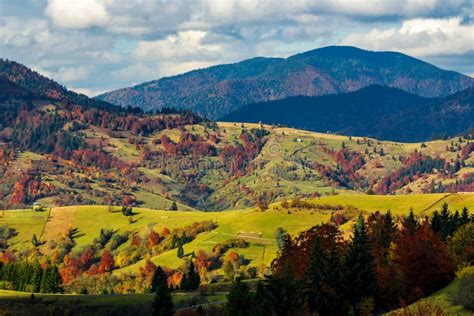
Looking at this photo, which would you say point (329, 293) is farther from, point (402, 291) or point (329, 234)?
point (329, 234)

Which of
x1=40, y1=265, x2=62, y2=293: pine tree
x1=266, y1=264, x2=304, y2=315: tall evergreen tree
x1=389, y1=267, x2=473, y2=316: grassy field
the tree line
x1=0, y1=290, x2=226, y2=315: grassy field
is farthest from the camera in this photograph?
x1=40, y1=265, x2=62, y2=293: pine tree

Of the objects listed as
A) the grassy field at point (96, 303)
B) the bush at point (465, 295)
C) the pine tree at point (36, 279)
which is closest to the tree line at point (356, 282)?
the bush at point (465, 295)

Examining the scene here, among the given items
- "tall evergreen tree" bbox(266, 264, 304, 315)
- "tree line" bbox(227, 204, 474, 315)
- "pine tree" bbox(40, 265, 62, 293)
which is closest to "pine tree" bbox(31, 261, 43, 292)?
"pine tree" bbox(40, 265, 62, 293)

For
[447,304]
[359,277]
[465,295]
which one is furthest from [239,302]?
[465,295]

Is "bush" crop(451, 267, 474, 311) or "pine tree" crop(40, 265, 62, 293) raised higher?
"bush" crop(451, 267, 474, 311)

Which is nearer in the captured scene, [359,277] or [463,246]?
[359,277]

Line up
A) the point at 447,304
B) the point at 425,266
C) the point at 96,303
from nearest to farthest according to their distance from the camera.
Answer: the point at 447,304 → the point at 425,266 → the point at 96,303

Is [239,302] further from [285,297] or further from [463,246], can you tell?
[463,246]

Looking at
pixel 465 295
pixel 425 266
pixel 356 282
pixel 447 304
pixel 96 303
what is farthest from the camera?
pixel 96 303

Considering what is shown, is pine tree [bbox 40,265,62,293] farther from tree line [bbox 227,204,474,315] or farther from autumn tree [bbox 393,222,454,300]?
autumn tree [bbox 393,222,454,300]

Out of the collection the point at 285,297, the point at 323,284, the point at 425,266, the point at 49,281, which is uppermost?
the point at 425,266

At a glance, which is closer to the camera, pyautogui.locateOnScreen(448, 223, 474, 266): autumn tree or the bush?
the bush

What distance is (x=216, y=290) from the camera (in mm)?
160625

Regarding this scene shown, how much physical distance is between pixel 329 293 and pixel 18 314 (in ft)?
218
